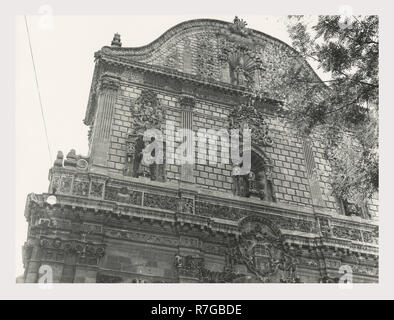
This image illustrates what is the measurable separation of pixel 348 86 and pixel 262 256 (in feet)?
20.5

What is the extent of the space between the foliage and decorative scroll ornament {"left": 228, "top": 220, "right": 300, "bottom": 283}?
11.3 feet

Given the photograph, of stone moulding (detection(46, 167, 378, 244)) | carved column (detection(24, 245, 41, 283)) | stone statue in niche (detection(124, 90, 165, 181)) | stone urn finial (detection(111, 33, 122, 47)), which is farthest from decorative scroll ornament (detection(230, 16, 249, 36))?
carved column (detection(24, 245, 41, 283))

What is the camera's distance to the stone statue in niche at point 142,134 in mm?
16047

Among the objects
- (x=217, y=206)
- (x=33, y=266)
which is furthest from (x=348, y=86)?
(x=33, y=266)

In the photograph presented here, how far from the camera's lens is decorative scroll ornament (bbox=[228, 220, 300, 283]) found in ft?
49.0

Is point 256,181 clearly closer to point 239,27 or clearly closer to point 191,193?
point 191,193

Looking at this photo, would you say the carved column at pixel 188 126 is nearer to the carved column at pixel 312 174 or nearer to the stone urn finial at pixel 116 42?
the stone urn finial at pixel 116 42

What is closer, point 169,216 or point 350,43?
point 350,43

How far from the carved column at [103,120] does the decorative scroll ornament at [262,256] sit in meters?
4.97

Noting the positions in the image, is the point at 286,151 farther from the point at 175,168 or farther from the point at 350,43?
the point at 350,43

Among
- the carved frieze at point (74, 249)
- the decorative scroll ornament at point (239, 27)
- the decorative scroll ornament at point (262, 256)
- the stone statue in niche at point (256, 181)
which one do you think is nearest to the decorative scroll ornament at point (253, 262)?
the decorative scroll ornament at point (262, 256)

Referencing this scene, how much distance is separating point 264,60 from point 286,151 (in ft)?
15.2
